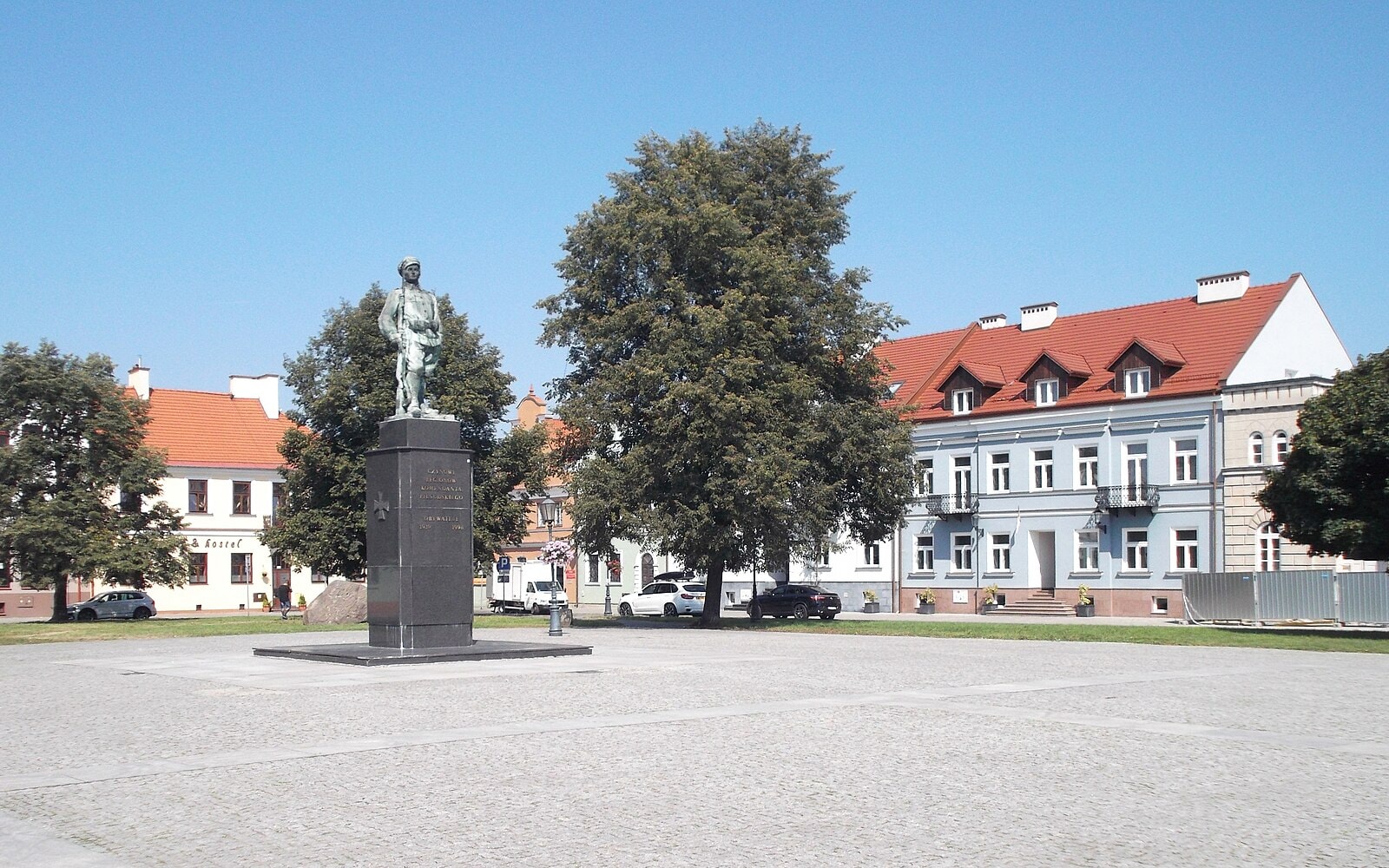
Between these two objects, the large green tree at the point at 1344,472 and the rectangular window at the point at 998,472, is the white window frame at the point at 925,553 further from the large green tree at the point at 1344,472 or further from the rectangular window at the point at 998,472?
the large green tree at the point at 1344,472

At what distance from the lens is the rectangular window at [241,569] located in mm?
72938

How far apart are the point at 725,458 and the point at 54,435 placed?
30.8 metres

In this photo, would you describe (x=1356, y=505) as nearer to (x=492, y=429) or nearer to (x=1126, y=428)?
(x=1126, y=428)

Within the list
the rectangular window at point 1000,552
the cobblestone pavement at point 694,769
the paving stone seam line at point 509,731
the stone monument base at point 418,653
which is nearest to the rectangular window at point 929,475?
the rectangular window at point 1000,552

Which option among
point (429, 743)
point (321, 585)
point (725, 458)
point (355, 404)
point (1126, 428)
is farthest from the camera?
point (321, 585)

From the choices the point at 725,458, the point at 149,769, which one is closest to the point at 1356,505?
the point at 725,458

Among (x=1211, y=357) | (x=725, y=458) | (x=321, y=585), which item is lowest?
(x=321, y=585)

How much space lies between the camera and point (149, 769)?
1171 centimetres

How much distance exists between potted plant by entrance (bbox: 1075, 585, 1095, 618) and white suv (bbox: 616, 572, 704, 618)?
15826 millimetres

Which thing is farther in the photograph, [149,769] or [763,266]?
[763,266]

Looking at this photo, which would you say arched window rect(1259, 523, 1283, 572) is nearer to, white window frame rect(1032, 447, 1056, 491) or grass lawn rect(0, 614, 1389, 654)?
white window frame rect(1032, 447, 1056, 491)

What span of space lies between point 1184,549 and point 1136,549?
219 centimetres

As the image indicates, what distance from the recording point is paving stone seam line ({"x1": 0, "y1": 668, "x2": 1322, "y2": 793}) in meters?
11.5

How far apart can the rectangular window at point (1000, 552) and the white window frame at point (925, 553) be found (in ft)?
10.0
